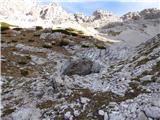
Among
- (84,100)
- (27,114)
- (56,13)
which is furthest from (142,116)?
(56,13)

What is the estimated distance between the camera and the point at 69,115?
2081 centimetres

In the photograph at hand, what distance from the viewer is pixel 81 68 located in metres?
29.5

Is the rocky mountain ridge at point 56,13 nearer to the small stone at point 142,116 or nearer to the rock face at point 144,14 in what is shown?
the rock face at point 144,14

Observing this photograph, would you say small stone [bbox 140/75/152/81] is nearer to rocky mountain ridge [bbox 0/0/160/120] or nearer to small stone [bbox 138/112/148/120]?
rocky mountain ridge [bbox 0/0/160/120]

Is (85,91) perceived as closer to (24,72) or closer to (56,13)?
(24,72)

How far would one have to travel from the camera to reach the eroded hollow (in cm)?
2910

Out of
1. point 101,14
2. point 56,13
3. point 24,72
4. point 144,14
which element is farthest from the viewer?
point 101,14

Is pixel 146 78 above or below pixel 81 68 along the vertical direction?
above

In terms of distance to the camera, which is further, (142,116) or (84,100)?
(84,100)

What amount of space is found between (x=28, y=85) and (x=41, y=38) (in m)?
33.5

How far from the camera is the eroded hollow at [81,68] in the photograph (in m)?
29.1

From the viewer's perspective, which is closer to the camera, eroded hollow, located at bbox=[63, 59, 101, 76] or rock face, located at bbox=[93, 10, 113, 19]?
eroded hollow, located at bbox=[63, 59, 101, 76]

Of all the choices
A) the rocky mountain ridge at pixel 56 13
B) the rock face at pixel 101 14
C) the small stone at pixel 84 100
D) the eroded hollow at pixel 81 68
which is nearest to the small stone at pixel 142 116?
the small stone at pixel 84 100

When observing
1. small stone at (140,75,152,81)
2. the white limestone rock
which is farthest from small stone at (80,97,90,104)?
small stone at (140,75,152,81)
